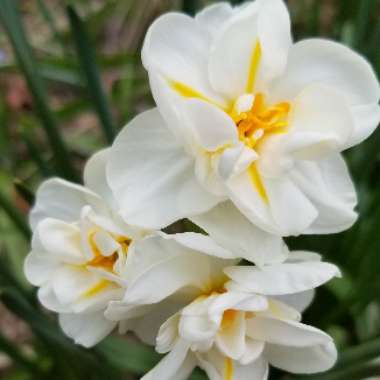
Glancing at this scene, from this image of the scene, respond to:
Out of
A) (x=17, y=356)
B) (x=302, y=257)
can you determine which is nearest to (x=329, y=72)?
(x=302, y=257)

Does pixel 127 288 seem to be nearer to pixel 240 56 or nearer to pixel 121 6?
pixel 240 56

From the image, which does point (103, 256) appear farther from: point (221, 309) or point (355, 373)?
point (355, 373)

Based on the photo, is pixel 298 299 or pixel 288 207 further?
pixel 298 299

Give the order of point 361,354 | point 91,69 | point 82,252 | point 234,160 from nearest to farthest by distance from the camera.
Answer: point 234,160 < point 82,252 < point 361,354 < point 91,69

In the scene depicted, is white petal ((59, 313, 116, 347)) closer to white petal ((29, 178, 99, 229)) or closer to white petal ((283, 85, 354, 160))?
white petal ((29, 178, 99, 229))

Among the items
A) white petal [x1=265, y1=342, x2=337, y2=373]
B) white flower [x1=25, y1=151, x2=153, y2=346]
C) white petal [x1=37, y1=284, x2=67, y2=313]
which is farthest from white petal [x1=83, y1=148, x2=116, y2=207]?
white petal [x1=265, y1=342, x2=337, y2=373]

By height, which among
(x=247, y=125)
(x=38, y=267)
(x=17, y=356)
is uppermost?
(x=247, y=125)

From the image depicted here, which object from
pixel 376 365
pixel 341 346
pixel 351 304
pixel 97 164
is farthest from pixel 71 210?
pixel 341 346

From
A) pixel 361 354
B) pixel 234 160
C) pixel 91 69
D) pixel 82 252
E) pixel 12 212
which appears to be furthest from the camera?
pixel 12 212
